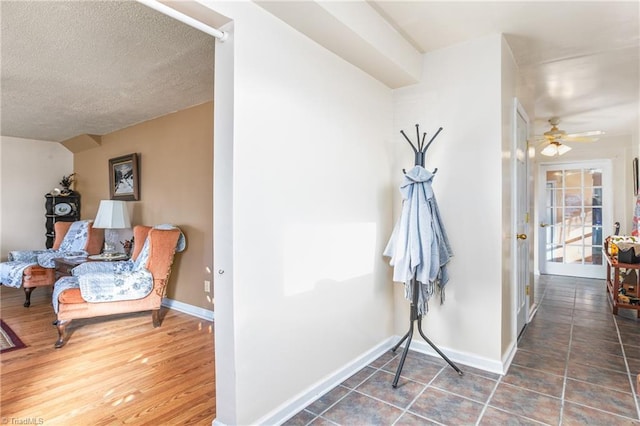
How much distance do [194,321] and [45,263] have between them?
2279 millimetres

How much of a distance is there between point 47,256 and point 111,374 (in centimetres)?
283

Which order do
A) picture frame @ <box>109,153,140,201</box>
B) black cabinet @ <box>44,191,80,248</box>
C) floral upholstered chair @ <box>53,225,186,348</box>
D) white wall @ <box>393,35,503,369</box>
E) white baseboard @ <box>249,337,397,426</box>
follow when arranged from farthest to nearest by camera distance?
black cabinet @ <box>44,191,80,248</box> → picture frame @ <box>109,153,140,201</box> → floral upholstered chair @ <box>53,225,186,348</box> → white wall @ <box>393,35,503,369</box> → white baseboard @ <box>249,337,397,426</box>

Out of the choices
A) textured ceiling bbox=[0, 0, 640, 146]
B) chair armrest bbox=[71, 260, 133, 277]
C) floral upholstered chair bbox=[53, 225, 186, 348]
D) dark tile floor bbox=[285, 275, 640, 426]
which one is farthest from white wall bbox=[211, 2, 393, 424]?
chair armrest bbox=[71, 260, 133, 277]

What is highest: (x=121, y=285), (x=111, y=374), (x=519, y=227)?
(x=519, y=227)

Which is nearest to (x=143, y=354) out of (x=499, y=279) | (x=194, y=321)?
(x=194, y=321)

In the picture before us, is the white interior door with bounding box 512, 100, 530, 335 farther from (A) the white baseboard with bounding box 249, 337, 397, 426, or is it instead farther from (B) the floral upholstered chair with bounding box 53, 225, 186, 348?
(B) the floral upholstered chair with bounding box 53, 225, 186, 348

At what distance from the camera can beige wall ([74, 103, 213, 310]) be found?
11.8 ft

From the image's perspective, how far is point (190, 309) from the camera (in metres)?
3.78

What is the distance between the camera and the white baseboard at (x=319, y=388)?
179 centimetres

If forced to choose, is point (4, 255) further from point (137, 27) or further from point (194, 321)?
point (137, 27)

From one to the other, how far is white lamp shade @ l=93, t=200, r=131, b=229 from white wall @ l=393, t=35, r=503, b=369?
3.50 metres

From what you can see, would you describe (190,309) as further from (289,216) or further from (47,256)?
(289,216)

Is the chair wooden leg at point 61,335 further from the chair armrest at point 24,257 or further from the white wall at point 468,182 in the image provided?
the white wall at point 468,182

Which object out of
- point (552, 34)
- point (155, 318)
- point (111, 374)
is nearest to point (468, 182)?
point (552, 34)
